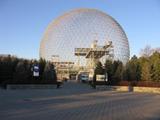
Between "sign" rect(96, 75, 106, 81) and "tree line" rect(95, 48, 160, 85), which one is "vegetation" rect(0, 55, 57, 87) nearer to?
"sign" rect(96, 75, 106, 81)

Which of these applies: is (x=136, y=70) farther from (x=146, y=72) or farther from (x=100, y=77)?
(x=100, y=77)

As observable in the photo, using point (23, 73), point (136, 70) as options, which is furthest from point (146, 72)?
point (23, 73)

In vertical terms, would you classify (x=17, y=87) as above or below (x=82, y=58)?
below

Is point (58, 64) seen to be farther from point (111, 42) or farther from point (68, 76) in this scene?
point (111, 42)

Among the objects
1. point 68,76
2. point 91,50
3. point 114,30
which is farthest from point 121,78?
point 68,76

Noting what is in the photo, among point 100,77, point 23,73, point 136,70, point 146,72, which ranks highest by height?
point 136,70

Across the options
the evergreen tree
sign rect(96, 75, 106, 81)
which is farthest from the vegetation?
the evergreen tree

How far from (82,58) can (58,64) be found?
295 inches

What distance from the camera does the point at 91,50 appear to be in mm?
103438

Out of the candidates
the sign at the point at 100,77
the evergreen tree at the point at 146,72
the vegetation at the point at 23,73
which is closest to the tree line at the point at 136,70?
the evergreen tree at the point at 146,72

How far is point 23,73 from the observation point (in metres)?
55.4

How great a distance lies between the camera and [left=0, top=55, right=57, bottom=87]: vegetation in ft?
182

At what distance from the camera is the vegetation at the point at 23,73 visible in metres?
55.4

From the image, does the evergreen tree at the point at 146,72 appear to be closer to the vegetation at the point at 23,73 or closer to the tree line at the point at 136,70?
the tree line at the point at 136,70
